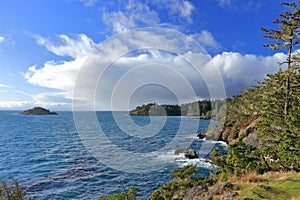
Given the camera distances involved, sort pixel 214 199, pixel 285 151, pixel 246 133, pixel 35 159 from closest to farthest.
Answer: pixel 214 199
pixel 285 151
pixel 35 159
pixel 246 133

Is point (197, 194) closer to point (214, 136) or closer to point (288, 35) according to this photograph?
point (288, 35)

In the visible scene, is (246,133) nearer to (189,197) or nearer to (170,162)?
(170,162)

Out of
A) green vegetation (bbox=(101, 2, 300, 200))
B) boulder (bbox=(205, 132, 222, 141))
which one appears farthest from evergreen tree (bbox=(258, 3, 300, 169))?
boulder (bbox=(205, 132, 222, 141))

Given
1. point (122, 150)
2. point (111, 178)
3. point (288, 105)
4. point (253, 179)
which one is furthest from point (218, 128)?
point (253, 179)

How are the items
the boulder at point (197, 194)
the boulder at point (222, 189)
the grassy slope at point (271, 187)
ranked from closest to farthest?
the grassy slope at point (271, 187), the boulder at point (222, 189), the boulder at point (197, 194)

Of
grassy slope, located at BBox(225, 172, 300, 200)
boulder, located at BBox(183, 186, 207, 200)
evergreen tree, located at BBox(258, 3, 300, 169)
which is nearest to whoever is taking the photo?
grassy slope, located at BBox(225, 172, 300, 200)

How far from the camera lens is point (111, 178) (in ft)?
94.5

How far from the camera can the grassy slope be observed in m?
10.2

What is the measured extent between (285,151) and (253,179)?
443 cm

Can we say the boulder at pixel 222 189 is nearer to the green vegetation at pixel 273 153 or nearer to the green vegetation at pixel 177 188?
the green vegetation at pixel 273 153

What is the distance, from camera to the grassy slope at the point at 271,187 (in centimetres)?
1018

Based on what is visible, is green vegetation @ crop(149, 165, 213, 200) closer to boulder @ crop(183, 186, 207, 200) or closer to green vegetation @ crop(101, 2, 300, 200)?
green vegetation @ crop(101, 2, 300, 200)

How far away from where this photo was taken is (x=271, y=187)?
11.1m

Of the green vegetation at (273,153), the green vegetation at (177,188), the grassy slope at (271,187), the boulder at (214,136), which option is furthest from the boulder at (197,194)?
the boulder at (214,136)
